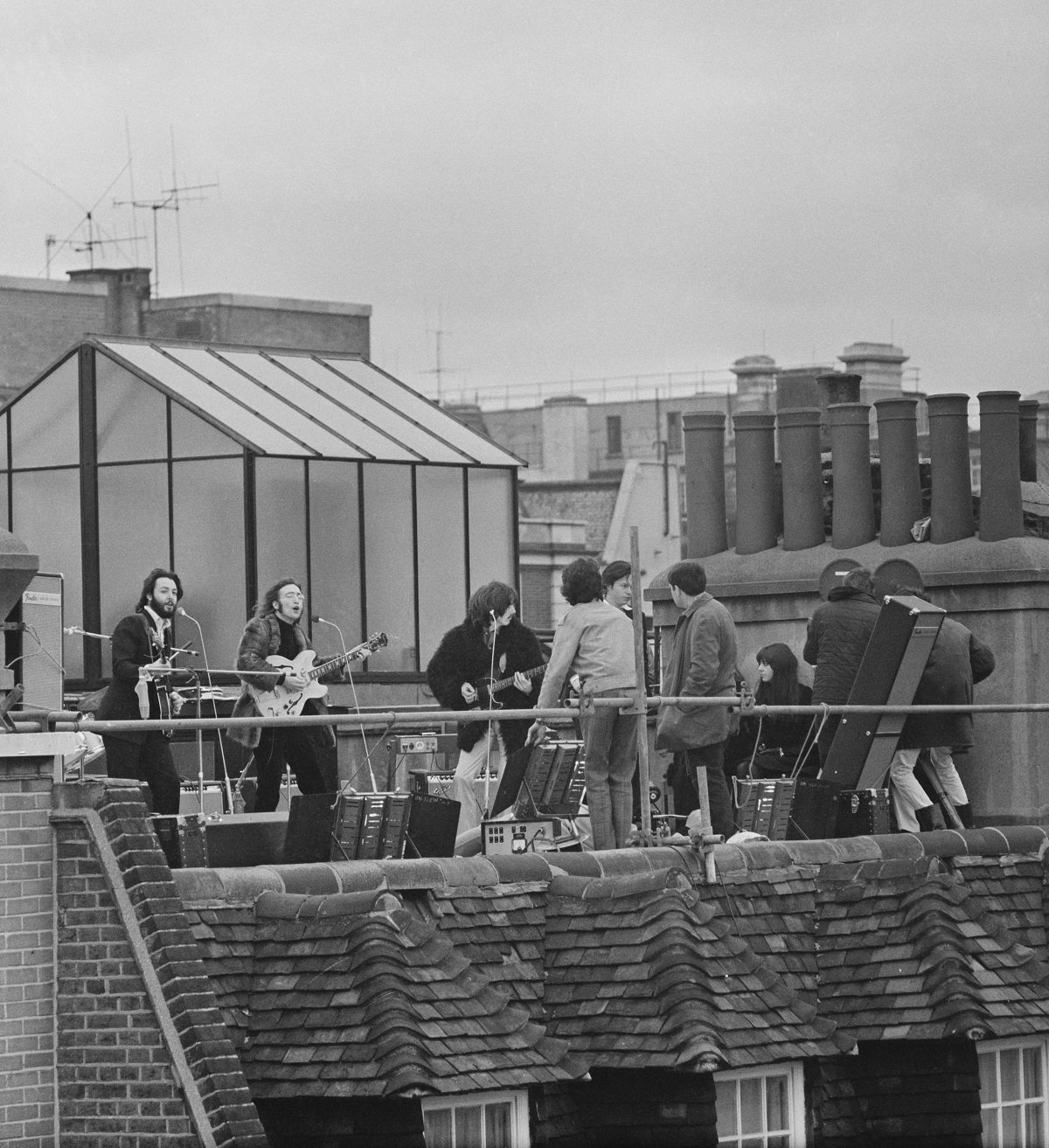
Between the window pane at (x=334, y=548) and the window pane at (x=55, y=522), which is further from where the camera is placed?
the window pane at (x=55, y=522)

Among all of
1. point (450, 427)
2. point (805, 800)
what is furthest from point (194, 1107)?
point (450, 427)

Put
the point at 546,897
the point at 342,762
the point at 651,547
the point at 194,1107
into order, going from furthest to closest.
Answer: the point at 651,547, the point at 342,762, the point at 546,897, the point at 194,1107

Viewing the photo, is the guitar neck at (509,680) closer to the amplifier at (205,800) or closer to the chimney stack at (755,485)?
the amplifier at (205,800)

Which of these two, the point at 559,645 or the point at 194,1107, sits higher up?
the point at 559,645

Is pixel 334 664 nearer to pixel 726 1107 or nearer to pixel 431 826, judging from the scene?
pixel 431 826

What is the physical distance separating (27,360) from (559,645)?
1604 inches

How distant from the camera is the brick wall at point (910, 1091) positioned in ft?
46.6

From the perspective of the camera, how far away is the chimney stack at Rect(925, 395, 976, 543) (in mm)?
18656

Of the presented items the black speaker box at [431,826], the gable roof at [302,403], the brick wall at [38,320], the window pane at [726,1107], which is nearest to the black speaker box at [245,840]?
the black speaker box at [431,826]

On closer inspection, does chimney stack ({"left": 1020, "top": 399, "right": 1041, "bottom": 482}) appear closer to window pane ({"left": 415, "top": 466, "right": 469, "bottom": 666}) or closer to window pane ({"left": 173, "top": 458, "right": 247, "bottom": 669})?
window pane ({"left": 173, "top": 458, "right": 247, "bottom": 669})

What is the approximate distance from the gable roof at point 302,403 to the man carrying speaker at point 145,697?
56.2 feet

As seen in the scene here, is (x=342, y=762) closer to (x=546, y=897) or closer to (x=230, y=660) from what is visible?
(x=230, y=660)

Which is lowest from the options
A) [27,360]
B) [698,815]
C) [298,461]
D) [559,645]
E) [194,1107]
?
[194,1107]

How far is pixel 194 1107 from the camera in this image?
11141 mm
